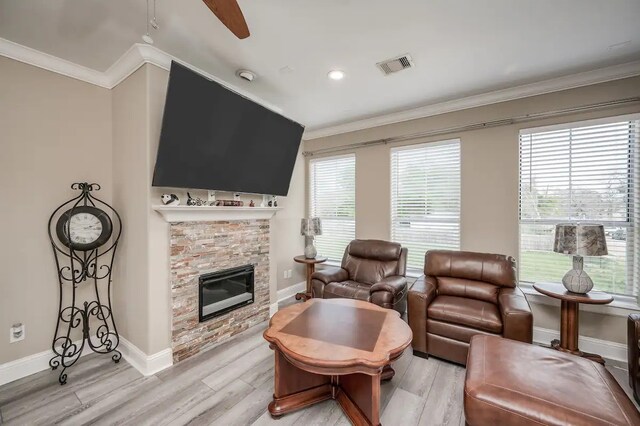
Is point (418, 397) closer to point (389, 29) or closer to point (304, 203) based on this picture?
point (389, 29)

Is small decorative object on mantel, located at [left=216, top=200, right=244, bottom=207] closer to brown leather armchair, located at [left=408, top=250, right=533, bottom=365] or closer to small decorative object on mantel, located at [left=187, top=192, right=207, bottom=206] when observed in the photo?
small decorative object on mantel, located at [left=187, top=192, right=207, bottom=206]

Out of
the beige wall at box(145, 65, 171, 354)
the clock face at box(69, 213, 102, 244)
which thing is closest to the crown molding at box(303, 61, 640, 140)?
the beige wall at box(145, 65, 171, 354)

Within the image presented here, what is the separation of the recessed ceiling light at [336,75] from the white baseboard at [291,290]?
3077mm

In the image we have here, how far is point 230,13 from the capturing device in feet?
4.15

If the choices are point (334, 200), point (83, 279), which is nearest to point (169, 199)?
point (83, 279)

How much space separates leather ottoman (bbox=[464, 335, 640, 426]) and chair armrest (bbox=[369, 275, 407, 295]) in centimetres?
119

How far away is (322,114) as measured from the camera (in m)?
3.80

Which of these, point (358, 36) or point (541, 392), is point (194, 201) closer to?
point (358, 36)

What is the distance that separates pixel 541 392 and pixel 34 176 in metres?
3.93

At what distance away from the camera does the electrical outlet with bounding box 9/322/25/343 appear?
7.25 feet

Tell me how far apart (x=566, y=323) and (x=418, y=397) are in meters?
1.64

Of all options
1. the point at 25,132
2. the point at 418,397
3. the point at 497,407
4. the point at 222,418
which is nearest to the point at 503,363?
the point at 497,407

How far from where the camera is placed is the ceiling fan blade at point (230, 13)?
1.20m

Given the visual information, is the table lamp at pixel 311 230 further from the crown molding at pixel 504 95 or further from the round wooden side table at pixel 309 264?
the crown molding at pixel 504 95
